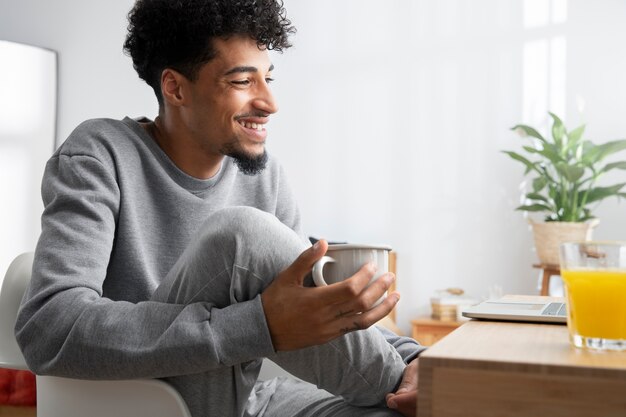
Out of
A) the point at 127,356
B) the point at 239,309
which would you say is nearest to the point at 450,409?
the point at 239,309

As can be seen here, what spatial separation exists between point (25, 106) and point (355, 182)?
182 cm

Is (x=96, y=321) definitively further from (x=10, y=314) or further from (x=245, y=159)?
(x=245, y=159)

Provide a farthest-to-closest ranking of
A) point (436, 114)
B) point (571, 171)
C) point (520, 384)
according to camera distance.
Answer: point (436, 114) → point (571, 171) → point (520, 384)

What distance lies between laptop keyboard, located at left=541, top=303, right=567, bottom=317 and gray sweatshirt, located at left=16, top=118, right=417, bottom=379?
21 centimetres

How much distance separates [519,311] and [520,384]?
17.8 inches

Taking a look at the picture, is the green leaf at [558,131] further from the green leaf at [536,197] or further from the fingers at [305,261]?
the fingers at [305,261]

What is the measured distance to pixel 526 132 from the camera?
11.8 feet

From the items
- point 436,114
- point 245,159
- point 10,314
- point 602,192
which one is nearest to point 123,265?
point 10,314

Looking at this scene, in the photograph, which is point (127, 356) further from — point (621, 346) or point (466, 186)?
point (466, 186)

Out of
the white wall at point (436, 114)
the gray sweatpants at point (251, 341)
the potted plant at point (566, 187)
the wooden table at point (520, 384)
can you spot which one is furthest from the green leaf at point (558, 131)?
the wooden table at point (520, 384)

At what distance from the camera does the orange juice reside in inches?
30.7

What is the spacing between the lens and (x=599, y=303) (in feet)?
2.58

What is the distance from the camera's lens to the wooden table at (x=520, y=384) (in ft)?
2.19

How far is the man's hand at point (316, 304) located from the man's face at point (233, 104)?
1.84ft
